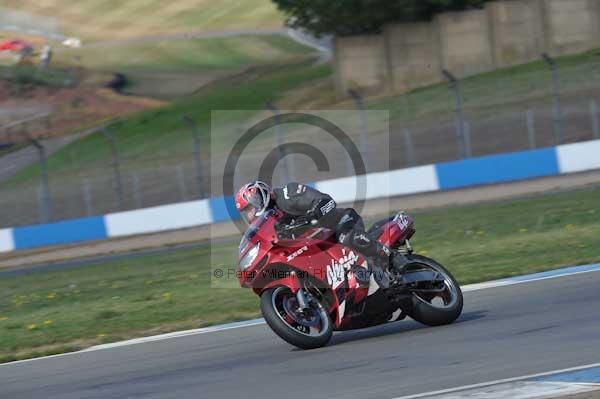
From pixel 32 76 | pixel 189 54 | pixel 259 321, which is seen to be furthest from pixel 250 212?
pixel 189 54

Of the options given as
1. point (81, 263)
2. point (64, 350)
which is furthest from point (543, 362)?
point (81, 263)

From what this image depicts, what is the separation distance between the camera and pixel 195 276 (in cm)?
1520

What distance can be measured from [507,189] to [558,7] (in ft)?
55.5

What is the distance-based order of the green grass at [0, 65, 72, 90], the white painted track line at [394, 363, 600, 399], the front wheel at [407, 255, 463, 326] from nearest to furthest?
the white painted track line at [394, 363, 600, 399]
the front wheel at [407, 255, 463, 326]
the green grass at [0, 65, 72, 90]

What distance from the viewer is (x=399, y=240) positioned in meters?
8.62

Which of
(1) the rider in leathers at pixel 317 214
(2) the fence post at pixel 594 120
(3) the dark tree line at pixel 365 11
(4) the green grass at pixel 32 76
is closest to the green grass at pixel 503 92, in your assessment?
(3) the dark tree line at pixel 365 11

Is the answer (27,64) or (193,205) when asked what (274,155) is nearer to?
(193,205)

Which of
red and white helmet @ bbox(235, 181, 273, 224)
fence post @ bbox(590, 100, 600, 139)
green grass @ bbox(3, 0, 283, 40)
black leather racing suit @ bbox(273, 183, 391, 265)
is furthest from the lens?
green grass @ bbox(3, 0, 283, 40)

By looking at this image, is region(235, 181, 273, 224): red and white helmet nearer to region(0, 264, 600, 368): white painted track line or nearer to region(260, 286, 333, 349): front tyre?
region(260, 286, 333, 349): front tyre

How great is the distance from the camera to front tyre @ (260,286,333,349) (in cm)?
787

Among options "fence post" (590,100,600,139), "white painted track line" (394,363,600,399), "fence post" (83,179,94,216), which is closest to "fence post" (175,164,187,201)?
"fence post" (83,179,94,216)

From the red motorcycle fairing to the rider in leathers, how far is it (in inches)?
2.9

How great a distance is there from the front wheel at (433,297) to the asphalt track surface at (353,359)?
0.13m

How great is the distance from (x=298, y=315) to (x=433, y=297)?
1.25 m
